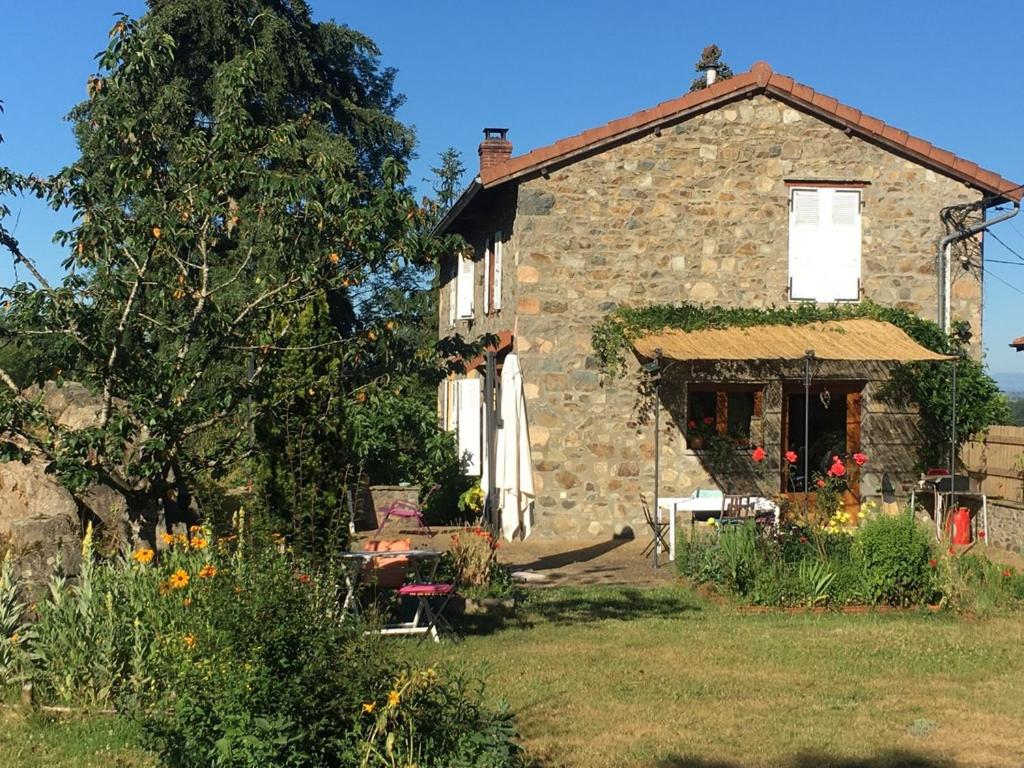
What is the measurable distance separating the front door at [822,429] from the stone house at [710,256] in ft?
A: 0.10

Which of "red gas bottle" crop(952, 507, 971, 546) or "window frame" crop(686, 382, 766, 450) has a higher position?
"window frame" crop(686, 382, 766, 450)

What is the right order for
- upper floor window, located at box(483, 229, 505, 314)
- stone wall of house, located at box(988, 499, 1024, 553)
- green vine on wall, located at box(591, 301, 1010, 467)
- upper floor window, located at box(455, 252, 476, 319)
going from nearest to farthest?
stone wall of house, located at box(988, 499, 1024, 553) → green vine on wall, located at box(591, 301, 1010, 467) → upper floor window, located at box(483, 229, 505, 314) → upper floor window, located at box(455, 252, 476, 319)

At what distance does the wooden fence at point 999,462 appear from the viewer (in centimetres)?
1603

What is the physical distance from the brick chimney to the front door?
19.7 ft

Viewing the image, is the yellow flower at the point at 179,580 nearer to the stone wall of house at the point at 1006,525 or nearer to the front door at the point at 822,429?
the stone wall of house at the point at 1006,525

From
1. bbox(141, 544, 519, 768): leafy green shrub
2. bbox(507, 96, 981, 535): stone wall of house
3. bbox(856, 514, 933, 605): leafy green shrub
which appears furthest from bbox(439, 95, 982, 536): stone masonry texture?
bbox(141, 544, 519, 768): leafy green shrub

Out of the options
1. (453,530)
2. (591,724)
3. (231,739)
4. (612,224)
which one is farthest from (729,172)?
(231,739)

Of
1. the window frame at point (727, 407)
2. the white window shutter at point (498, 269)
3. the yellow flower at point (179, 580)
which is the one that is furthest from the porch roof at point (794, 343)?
the yellow flower at point (179, 580)

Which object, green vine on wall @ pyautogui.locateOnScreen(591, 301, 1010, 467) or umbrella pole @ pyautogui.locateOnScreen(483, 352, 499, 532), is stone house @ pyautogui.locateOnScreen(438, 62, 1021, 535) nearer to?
green vine on wall @ pyautogui.locateOnScreen(591, 301, 1010, 467)

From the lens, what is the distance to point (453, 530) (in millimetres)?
15375

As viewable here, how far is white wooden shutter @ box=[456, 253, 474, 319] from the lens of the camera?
19719 mm

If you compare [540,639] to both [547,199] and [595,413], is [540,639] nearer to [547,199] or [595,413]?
[595,413]

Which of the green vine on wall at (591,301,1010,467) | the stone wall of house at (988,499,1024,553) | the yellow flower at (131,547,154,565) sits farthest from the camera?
the green vine on wall at (591,301,1010,467)

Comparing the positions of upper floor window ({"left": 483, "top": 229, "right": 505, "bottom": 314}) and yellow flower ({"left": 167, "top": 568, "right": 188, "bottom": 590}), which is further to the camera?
upper floor window ({"left": 483, "top": 229, "right": 505, "bottom": 314})
